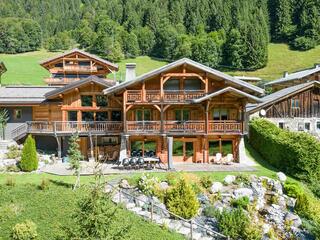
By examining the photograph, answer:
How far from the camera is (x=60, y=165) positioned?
29141mm

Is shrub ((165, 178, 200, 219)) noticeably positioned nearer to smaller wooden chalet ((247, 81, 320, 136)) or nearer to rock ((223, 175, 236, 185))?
rock ((223, 175, 236, 185))

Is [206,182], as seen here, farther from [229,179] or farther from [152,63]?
[152,63]

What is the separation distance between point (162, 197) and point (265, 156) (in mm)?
12671

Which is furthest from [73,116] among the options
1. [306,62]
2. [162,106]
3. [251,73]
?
[306,62]

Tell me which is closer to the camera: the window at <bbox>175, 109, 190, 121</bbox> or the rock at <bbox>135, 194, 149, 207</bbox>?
the rock at <bbox>135, 194, 149, 207</bbox>

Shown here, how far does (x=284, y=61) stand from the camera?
89188mm

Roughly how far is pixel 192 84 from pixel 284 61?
63055 mm

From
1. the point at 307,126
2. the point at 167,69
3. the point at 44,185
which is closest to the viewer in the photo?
the point at 44,185

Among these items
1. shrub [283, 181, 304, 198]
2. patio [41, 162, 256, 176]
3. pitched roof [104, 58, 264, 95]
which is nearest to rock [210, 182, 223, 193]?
patio [41, 162, 256, 176]

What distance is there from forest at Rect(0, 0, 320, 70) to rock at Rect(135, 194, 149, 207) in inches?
2643

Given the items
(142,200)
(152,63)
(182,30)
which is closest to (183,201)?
(142,200)

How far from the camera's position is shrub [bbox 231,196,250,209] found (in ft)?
73.6

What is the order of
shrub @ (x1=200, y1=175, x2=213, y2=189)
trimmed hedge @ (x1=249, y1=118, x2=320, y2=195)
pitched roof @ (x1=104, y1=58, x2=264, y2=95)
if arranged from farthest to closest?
pitched roof @ (x1=104, y1=58, x2=264, y2=95) < trimmed hedge @ (x1=249, y1=118, x2=320, y2=195) < shrub @ (x1=200, y1=175, x2=213, y2=189)

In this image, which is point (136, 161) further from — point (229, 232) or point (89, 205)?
point (89, 205)
